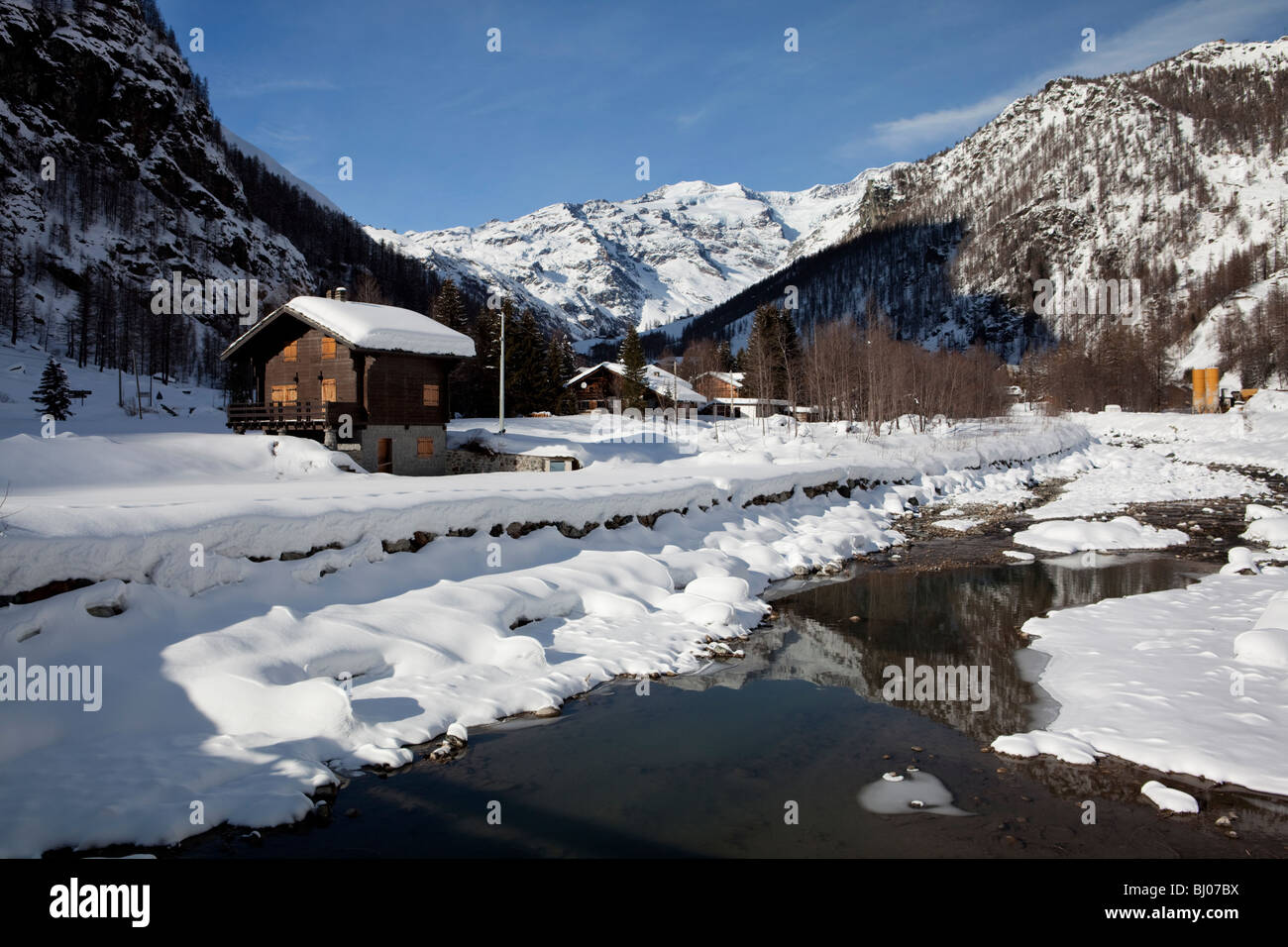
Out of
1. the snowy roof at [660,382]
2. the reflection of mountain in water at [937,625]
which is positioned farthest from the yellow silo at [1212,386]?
the reflection of mountain in water at [937,625]

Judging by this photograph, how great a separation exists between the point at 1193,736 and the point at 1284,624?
4850 millimetres

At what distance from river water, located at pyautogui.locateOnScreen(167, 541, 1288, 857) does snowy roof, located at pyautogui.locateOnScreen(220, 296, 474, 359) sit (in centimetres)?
2413

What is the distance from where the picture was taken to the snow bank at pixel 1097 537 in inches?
842

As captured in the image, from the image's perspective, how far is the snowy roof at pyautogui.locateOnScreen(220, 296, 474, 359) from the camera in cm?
3031

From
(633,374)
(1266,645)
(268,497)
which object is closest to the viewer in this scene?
(1266,645)

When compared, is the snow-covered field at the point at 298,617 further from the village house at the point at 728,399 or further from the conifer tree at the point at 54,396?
the village house at the point at 728,399

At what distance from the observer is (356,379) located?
101 feet

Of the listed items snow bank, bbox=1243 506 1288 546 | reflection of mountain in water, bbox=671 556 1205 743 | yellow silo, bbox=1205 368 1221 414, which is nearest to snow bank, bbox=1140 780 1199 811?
reflection of mountain in water, bbox=671 556 1205 743

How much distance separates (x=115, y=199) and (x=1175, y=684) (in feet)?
497

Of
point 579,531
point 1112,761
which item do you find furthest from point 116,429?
point 1112,761

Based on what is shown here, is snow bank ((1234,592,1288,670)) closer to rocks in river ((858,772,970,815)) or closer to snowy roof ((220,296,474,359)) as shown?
rocks in river ((858,772,970,815))

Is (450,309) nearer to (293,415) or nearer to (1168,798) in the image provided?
(293,415)

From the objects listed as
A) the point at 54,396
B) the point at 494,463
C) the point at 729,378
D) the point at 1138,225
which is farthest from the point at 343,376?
the point at 1138,225

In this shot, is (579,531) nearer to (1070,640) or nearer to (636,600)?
(636,600)
